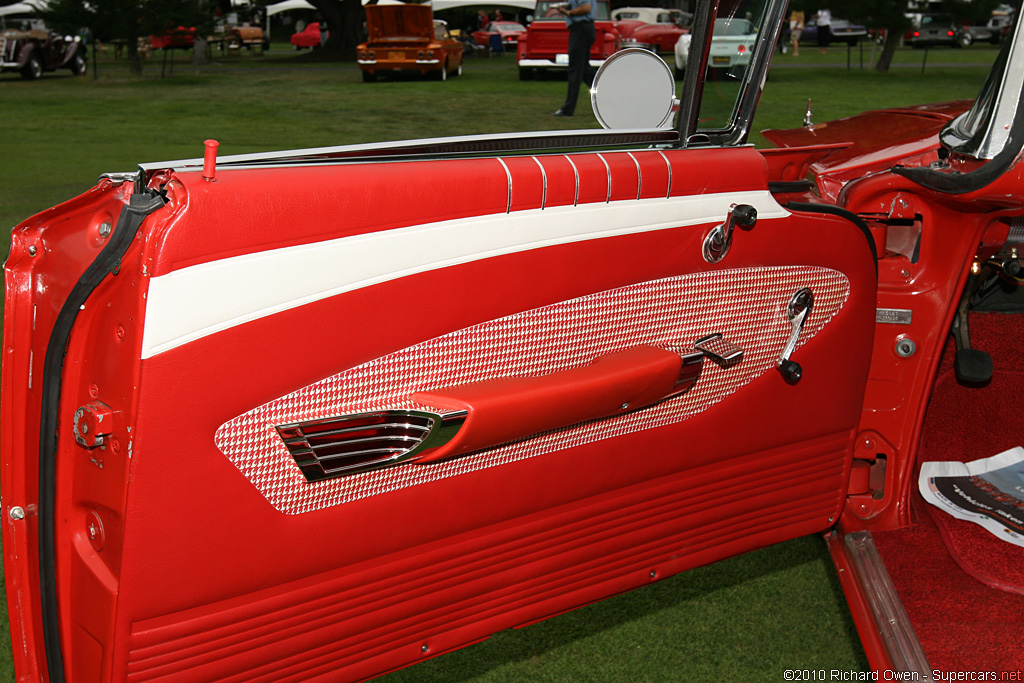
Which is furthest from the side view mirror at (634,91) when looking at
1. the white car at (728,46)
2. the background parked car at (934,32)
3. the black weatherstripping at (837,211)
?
the background parked car at (934,32)

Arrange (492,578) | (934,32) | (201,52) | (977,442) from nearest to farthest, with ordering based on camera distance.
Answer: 1. (492,578)
2. (977,442)
3. (201,52)
4. (934,32)

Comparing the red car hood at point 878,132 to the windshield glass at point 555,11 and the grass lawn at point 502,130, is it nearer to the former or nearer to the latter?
the grass lawn at point 502,130

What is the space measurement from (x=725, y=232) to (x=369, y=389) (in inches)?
26.7

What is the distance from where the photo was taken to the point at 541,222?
1310 millimetres

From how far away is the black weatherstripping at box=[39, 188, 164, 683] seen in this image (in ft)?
3.45

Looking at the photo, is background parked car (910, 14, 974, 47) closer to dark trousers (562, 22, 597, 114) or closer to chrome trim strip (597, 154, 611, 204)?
dark trousers (562, 22, 597, 114)

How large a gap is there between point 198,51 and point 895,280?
1527cm

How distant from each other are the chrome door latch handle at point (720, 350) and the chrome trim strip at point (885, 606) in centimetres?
67

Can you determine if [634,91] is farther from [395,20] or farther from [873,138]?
[395,20]

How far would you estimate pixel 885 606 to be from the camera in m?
1.83

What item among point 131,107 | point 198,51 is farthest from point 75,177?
point 198,51

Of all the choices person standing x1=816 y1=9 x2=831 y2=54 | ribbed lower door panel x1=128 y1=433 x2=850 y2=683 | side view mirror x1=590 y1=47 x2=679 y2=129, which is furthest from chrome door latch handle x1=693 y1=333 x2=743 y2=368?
person standing x1=816 y1=9 x2=831 y2=54

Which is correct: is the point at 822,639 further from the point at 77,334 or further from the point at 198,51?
the point at 198,51

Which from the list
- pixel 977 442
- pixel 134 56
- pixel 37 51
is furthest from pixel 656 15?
pixel 37 51
